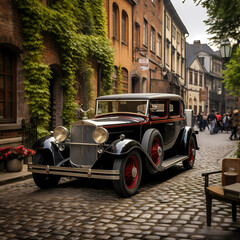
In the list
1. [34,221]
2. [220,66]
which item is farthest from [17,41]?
[220,66]

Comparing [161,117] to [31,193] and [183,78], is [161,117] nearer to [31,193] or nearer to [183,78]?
[31,193]

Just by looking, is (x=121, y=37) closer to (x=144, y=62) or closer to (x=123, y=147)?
(x=144, y=62)

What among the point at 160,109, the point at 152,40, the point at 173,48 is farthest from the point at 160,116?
the point at 173,48

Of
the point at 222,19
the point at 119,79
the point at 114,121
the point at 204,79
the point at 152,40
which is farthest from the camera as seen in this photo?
the point at 204,79

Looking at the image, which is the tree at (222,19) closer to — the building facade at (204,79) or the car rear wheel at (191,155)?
the car rear wheel at (191,155)

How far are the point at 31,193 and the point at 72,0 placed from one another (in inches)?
308

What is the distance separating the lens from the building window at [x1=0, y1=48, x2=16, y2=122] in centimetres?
905

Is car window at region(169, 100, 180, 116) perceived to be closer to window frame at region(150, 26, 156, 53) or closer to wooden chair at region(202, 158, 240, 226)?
wooden chair at region(202, 158, 240, 226)

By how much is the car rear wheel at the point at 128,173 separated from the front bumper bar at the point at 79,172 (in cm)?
15

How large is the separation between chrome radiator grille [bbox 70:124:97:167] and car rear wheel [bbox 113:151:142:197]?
58cm

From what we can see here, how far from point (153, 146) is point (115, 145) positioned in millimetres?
1438

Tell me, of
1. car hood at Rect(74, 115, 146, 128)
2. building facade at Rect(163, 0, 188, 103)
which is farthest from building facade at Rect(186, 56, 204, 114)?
car hood at Rect(74, 115, 146, 128)

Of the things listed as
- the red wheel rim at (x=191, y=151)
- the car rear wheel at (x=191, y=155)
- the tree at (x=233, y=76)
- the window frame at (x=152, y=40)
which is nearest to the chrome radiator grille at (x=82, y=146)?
the car rear wheel at (x=191, y=155)

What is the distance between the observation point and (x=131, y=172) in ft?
19.2
